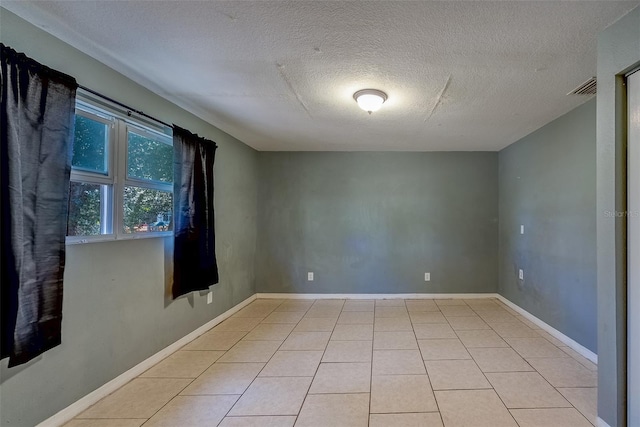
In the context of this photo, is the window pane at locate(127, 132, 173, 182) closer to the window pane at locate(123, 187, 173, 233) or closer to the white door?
Answer: the window pane at locate(123, 187, 173, 233)

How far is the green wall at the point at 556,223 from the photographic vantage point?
2.52 meters

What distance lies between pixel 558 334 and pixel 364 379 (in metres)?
2.18

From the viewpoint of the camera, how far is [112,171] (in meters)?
2.03

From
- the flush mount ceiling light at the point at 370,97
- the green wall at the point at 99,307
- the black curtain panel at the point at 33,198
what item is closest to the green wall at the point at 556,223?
the flush mount ceiling light at the point at 370,97

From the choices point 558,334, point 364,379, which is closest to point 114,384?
point 364,379

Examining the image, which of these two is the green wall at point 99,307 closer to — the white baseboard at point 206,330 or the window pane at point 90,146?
the white baseboard at point 206,330

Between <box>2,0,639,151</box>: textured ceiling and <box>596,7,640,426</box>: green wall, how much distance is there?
148mm

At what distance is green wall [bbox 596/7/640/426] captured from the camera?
4.90 ft

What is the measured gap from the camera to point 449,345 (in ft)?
8.91

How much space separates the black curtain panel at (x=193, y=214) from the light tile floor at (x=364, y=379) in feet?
2.23

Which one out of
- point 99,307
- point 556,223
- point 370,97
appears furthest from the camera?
point 556,223

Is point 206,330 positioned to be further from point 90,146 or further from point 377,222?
point 377,222

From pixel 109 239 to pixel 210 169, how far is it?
1.28 metres

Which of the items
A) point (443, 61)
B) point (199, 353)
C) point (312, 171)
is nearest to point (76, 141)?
point (199, 353)
